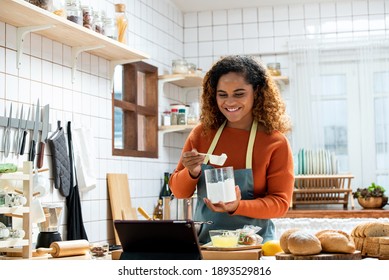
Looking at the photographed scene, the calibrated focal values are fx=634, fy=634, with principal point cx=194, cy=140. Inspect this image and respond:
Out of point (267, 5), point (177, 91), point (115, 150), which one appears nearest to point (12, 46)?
point (115, 150)

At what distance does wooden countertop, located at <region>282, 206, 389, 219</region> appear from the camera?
15.6 ft

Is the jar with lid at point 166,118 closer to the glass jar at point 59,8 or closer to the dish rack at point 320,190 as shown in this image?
the dish rack at point 320,190

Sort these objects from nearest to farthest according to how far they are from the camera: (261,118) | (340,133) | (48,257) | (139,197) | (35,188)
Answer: (48,257)
(261,118)
(35,188)
(139,197)
(340,133)

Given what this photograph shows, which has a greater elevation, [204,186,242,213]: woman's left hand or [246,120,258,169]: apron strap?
[246,120,258,169]: apron strap

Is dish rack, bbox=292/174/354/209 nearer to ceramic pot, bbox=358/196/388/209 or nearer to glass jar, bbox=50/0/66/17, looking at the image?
ceramic pot, bbox=358/196/388/209

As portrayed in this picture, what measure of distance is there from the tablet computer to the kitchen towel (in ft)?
6.48

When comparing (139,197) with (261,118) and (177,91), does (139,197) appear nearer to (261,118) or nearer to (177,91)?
(177,91)

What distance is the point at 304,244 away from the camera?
173 cm

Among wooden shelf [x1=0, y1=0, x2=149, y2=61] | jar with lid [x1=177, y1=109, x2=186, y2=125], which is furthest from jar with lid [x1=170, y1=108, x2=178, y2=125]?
wooden shelf [x1=0, y1=0, x2=149, y2=61]

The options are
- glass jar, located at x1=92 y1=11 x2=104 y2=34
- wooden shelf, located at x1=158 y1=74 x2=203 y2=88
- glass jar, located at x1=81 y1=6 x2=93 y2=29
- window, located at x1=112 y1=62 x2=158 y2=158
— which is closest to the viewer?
glass jar, located at x1=81 y1=6 x2=93 y2=29

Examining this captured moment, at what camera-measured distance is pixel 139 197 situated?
185 inches

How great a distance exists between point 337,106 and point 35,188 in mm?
3236

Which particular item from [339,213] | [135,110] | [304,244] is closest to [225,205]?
[304,244]

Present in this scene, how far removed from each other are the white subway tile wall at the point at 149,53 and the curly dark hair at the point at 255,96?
112 centimetres
